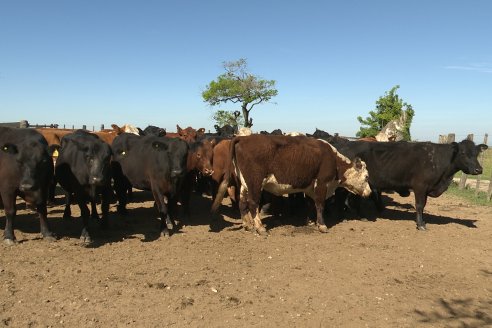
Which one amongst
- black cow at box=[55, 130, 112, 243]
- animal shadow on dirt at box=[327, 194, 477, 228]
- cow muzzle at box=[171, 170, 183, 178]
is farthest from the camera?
animal shadow on dirt at box=[327, 194, 477, 228]

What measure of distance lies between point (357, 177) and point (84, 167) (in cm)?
546

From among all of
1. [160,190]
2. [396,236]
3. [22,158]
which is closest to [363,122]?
[396,236]

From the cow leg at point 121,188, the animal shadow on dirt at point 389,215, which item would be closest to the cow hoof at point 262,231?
the animal shadow on dirt at point 389,215

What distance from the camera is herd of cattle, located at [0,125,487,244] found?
6.60 metres

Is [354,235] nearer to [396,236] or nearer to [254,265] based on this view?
[396,236]

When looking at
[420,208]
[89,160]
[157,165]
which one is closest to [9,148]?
[89,160]

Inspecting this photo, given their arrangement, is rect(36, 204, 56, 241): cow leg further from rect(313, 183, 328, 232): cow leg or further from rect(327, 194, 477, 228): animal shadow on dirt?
rect(327, 194, 477, 228): animal shadow on dirt

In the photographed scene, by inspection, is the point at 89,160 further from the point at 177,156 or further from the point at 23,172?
the point at 177,156

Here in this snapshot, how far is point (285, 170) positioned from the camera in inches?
319

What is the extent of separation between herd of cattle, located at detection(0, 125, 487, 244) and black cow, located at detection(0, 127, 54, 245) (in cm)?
1

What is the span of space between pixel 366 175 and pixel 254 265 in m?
3.90

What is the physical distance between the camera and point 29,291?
4898mm

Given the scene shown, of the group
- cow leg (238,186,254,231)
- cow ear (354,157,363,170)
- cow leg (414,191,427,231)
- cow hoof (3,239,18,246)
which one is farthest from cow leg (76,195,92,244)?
cow leg (414,191,427,231)

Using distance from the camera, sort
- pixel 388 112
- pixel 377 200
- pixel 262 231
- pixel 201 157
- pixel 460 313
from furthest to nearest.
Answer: pixel 388 112 → pixel 377 200 → pixel 201 157 → pixel 262 231 → pixel 460 313
